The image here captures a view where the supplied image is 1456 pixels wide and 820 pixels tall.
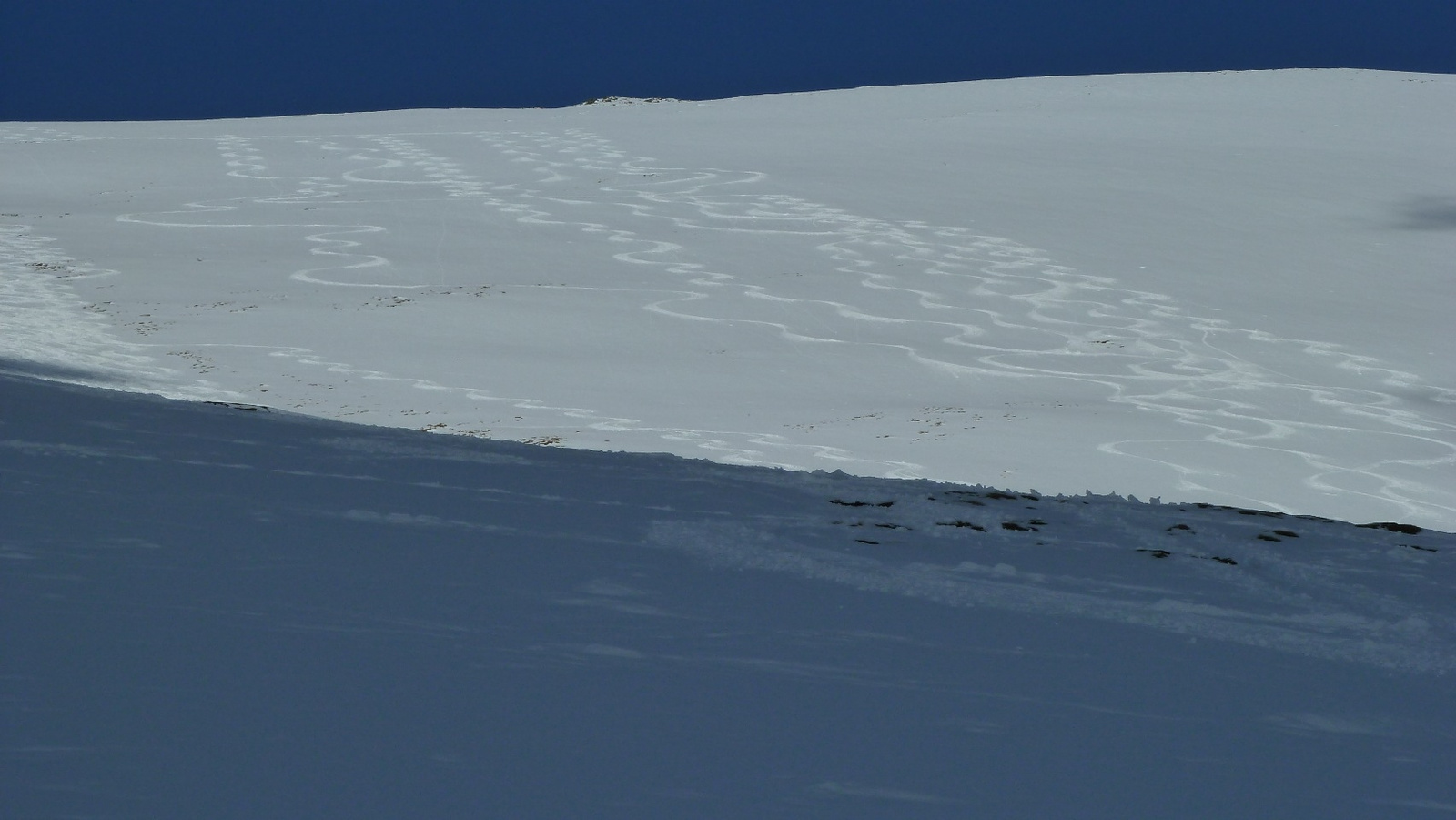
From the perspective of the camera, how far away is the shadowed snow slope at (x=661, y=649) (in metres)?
1.73

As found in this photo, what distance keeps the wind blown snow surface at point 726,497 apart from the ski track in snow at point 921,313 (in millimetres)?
52

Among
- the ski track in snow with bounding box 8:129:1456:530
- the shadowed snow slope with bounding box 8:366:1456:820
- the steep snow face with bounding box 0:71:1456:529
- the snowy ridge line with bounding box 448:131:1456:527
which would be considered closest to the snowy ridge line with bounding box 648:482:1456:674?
the shadowed snow slope with bounding box 8:366:1456:820

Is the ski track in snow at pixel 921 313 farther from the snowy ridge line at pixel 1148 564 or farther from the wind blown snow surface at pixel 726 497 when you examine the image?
the snowy ridge line at pixel 1148 564

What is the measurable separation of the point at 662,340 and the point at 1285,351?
12.2 ft

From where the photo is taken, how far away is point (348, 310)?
869 cm

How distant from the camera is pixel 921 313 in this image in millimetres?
9031

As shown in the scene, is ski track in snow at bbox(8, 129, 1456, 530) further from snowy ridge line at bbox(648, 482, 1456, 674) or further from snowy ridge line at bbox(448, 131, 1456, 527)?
snowy ridge line at bbox(648, 482, 1456, 674)

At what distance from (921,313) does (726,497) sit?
579cm

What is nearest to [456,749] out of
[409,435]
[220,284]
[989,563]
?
[989,563]

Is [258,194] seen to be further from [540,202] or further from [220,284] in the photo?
[220,284]

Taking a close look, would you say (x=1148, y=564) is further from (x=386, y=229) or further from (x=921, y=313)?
(x=386, y=229)

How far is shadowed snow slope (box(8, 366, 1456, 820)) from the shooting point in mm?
1729

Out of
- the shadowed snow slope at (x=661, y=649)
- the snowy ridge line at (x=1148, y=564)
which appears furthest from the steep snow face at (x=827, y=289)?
the shadowed snow slope at (x=661, y=649)

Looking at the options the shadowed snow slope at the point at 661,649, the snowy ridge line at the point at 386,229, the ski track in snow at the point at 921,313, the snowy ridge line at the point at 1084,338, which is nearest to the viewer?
the shadowed snow slope at the point at 661,649
